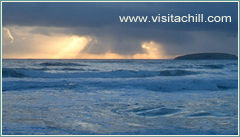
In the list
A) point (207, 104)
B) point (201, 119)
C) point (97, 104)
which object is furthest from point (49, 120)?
point (207, 104)

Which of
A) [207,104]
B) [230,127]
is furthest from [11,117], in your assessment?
[207,104]

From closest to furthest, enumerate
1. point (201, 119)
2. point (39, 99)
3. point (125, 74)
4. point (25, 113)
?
point (201, 119), point (25, 113), point (39, 99), point (125, 74)

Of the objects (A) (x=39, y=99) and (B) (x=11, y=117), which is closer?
(B) (x=11, y=117)

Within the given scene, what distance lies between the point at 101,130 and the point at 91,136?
0.48 meters

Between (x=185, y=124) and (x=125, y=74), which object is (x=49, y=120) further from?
(x=125, y=74)

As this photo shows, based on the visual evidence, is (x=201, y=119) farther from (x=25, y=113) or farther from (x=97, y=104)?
(x=25, y=113)

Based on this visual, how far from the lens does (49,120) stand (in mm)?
7086

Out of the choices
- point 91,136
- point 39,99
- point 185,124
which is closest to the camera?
point 91,136

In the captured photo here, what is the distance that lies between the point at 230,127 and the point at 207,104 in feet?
9.84

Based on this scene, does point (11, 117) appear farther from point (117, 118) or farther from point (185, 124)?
point (185, 124)

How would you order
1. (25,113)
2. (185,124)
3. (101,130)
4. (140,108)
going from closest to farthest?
(101,130)
(185,124)
(25,113)
(140,108)

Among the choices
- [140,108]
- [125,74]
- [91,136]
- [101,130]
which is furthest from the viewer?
[125,74]

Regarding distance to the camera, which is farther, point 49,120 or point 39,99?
point 39,99

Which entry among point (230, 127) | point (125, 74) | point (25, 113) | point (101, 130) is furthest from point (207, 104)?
point (125, 74)
